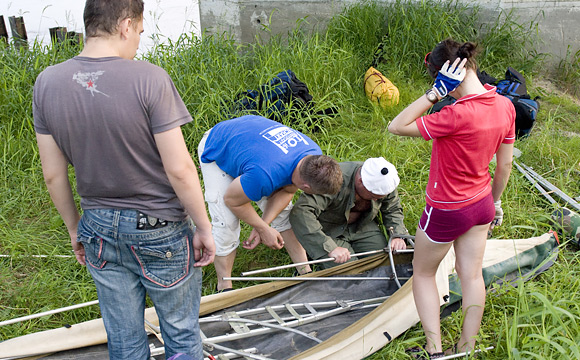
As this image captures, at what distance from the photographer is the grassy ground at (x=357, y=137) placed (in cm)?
293

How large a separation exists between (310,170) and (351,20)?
445cm

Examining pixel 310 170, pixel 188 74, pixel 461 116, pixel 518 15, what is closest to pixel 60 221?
pixel 188 74

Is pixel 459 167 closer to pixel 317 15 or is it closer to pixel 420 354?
pixel 420 354

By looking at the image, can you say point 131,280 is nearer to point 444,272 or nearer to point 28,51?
point 444,272

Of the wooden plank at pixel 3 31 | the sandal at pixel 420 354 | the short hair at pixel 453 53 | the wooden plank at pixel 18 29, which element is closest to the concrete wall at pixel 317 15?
the wooden plank at pixel 18 29

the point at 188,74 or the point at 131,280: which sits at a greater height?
the point at 131,280

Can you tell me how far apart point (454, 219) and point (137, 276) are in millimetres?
1401

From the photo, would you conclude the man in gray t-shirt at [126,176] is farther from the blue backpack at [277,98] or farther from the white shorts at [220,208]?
the blue backpack at [277,98]

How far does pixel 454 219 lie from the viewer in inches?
93.6

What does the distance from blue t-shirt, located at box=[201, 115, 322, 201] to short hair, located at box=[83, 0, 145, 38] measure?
1.26m

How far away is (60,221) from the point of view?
4047 mm

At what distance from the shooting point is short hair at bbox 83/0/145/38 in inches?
66.4

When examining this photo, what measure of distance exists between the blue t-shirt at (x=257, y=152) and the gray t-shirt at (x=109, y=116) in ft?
3.37

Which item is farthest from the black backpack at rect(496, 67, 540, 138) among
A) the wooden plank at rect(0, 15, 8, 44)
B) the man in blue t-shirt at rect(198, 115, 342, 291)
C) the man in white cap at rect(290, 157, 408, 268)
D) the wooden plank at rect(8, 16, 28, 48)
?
the wooden plank at rect(0, 15, 8, 44)
